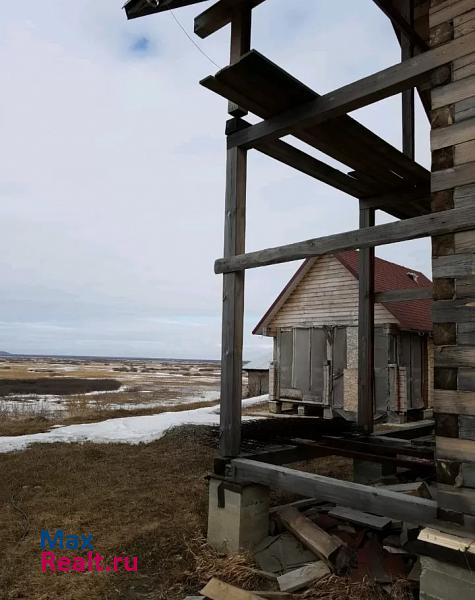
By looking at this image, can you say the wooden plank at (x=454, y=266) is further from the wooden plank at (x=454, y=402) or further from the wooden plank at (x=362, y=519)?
the wooden plank at (x=362, y=519)

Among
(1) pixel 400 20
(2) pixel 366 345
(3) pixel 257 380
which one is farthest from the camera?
(3) pixel 257 380

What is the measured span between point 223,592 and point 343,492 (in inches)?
52.7

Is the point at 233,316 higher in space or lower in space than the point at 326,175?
lower

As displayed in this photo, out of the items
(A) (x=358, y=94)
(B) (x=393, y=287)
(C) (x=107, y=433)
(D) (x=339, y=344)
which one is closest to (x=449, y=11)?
(A) (x=358, y=94)

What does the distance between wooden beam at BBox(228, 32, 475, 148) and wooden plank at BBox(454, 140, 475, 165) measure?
2.38 feet

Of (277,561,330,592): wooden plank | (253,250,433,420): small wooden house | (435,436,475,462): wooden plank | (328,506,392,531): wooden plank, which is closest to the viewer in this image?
(435,436,475,462): wooden plank

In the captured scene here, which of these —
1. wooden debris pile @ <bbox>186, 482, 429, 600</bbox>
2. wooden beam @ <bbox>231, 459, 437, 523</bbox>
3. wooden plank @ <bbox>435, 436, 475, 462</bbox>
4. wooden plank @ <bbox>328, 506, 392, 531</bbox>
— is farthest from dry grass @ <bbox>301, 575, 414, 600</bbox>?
wooden plank @ <bbox>435, 436, 475, 462</bbox>

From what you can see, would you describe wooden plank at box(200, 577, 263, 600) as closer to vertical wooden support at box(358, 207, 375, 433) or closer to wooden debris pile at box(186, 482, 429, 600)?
wooden debris pile at box(186, 482, 429, 600)

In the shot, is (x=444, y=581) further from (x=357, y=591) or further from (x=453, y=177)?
(x=453, y=177)

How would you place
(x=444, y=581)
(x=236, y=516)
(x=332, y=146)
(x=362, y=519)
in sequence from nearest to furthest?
(x=444, y=581) → (x=236, y=516) → (x=362, y=519) → (x=332, y=146)

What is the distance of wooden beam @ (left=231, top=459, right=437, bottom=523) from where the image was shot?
3.72 m

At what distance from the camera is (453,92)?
12.2 feet

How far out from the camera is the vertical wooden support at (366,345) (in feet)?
22.6

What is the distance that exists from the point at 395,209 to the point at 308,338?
38.2 ft
